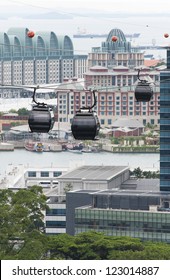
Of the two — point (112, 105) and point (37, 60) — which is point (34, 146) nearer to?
point (112, 105)

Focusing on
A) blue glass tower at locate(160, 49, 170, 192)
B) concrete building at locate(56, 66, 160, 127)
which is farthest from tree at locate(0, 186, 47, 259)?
concrete building at locate(56, 66, 160, 127)

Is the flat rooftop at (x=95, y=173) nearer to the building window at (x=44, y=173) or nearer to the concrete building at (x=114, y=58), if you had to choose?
the building window at (x=44, y=173)

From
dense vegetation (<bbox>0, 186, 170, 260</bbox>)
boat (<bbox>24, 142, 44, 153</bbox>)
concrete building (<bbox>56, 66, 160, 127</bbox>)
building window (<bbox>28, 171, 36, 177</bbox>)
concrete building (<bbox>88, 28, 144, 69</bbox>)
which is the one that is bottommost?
boat (<bbox>24, 142, 44, 153</bbox>)

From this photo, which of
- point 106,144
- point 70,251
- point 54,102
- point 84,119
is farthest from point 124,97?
point 84,119

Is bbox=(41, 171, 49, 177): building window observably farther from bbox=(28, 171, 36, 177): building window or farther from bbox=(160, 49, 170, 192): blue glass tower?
bbox=(160, 49, 170, 192): blue glass tower

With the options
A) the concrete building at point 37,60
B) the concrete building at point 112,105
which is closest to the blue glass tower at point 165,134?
the concrete building at point 112,105

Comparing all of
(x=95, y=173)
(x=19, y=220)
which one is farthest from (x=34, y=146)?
(x=19, y=220)
